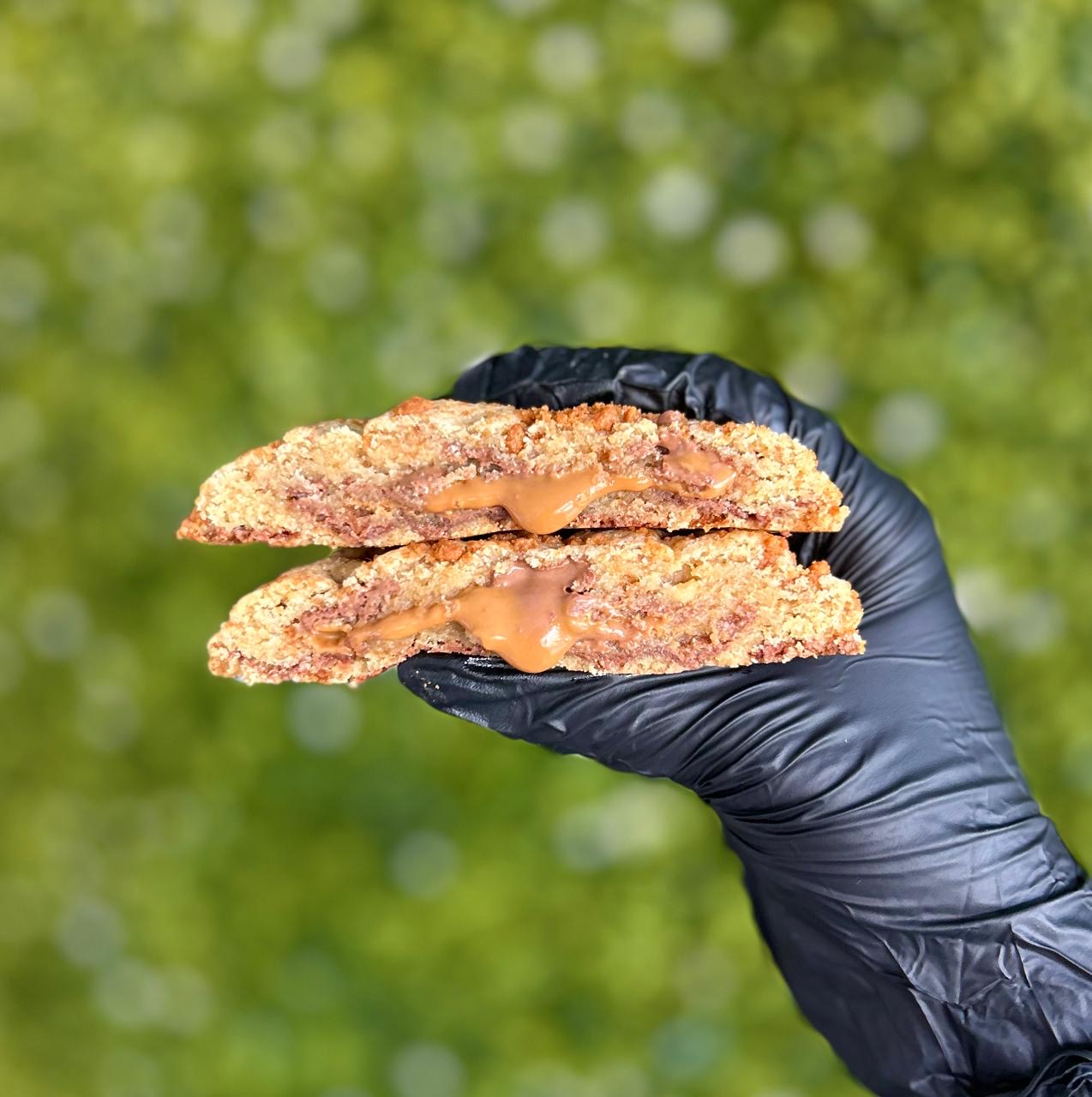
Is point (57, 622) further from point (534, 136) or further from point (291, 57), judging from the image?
point (534, 136)

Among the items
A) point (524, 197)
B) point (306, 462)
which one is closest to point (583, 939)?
point (306, 462)

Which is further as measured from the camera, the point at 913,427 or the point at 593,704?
the point at 913,427

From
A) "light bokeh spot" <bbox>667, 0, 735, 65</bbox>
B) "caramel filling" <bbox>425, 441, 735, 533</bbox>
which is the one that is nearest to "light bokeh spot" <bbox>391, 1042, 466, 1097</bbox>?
"caramel filling" <bbox>425, 441, 735, 533</bbox>

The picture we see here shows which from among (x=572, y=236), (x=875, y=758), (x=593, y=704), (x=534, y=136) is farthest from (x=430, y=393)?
(x=875, y=758)

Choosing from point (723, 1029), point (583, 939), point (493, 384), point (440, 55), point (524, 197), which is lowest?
point (723, 1029)

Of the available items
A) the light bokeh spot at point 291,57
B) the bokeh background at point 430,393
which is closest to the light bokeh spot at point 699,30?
the bokeh background at point 430,393

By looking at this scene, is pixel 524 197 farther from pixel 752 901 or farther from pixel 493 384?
pixel 752 901
